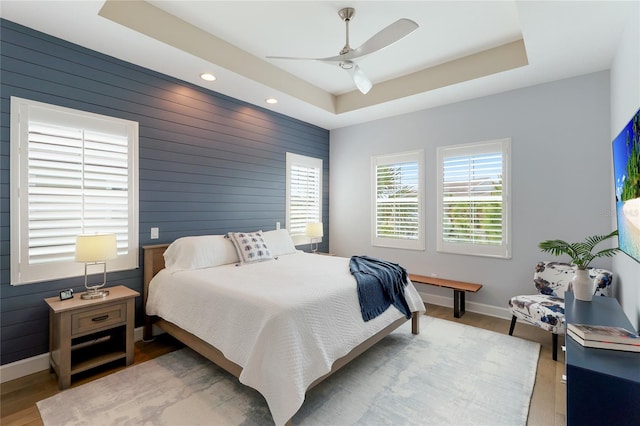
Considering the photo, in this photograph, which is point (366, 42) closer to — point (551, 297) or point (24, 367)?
point (551, 297)

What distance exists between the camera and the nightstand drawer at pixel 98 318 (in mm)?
2400

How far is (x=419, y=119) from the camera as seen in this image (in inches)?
180

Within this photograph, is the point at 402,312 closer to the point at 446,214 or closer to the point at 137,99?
the point at 446,214

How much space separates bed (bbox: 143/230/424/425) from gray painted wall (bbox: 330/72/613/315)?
140 cm

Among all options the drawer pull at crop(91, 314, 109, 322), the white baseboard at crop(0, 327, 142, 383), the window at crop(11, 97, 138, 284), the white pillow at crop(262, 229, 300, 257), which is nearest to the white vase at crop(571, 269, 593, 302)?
the white pillow at crop(262, 229, 300, 257)

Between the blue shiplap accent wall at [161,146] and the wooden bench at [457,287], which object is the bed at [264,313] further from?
the wooden bench at [457,287]

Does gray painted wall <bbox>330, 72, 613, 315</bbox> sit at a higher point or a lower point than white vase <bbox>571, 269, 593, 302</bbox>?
higher

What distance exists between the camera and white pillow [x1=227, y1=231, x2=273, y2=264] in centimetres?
353

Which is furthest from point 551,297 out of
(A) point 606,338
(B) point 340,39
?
(B) point 340,39

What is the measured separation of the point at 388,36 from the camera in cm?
231

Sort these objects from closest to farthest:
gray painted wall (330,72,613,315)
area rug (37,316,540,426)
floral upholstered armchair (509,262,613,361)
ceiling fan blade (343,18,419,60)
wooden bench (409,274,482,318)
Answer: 1. area rug (37,316,540,426)
2. ceiling fan blade (343,18,419,60)
3. floral upholstered armchair (509,262,613,361)
4. gray painted wall (330,72,613,315)
5. wooden bench (409,274,482,318)

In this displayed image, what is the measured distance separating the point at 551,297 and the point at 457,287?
37.5 inches

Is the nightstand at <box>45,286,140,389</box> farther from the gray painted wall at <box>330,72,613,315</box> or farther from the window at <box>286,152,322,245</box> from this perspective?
the gray painted wall at <box>330,72,613,315</box>

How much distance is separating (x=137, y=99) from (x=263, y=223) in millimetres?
2207
